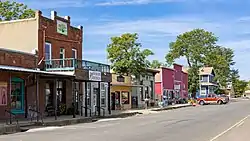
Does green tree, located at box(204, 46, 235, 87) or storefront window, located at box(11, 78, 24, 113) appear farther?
green tree, located at box(204, 46, 235, 87)

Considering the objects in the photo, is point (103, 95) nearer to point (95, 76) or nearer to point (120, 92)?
point (120, 92)

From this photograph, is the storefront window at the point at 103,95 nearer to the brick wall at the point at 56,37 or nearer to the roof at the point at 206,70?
the brick wall at the point at 56,37

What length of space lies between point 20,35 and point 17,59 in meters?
4.53

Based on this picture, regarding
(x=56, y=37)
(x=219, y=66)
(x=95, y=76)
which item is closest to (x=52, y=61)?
(x=56, y=37)

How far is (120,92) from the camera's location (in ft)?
157

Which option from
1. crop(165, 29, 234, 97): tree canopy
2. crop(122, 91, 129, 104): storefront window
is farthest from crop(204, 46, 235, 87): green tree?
crop(122, 91, 129, 104): storefront window

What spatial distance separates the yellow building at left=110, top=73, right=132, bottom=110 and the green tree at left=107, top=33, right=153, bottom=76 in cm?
138

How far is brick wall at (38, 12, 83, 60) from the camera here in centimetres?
3309

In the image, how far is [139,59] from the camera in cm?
4950

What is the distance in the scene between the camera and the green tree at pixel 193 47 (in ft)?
307

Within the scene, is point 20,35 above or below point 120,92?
above

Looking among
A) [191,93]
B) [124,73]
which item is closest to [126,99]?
[124,73]

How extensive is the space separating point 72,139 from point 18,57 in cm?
1467

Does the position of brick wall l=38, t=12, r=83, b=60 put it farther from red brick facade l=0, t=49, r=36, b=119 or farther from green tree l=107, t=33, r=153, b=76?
green tree l=107, t=33, r=153, b=76
